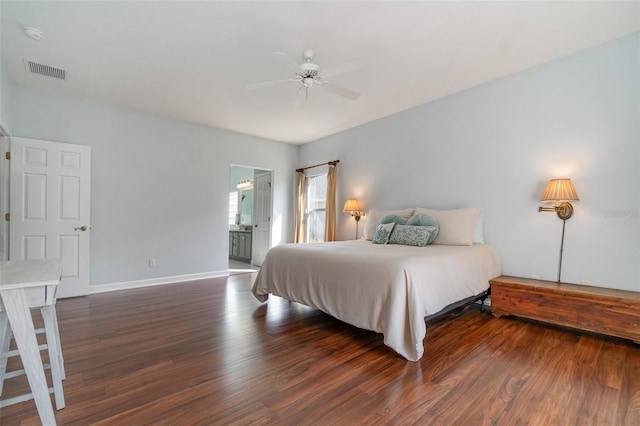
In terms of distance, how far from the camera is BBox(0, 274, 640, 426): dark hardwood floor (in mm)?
1507

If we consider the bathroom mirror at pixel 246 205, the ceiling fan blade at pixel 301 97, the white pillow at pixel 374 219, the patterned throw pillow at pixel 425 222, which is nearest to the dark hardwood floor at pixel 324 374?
the patterned throw pillow at pixel 425 222

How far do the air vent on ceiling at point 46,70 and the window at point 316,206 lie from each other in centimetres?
399

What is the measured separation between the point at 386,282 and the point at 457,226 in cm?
165

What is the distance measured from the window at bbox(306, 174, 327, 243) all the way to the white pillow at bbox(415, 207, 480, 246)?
260 centimetres

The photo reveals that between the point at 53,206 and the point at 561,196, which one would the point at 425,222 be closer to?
the point at 561,196

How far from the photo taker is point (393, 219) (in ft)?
12.5

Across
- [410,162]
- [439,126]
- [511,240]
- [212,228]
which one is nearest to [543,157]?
[511,240]

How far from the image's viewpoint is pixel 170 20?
2316mm

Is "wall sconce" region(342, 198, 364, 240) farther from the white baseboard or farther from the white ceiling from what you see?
the white baseboard

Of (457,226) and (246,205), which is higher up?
(246,205)

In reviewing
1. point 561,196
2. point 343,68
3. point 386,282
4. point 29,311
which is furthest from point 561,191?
point 29,311

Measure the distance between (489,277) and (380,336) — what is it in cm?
147

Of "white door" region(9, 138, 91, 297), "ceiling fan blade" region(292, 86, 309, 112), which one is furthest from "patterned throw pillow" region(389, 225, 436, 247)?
"white door" region(9, 138, 91, 297)

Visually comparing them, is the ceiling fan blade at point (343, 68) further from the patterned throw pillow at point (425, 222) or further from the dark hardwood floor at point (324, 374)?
the dark hardwood floor at point (324, 374)
